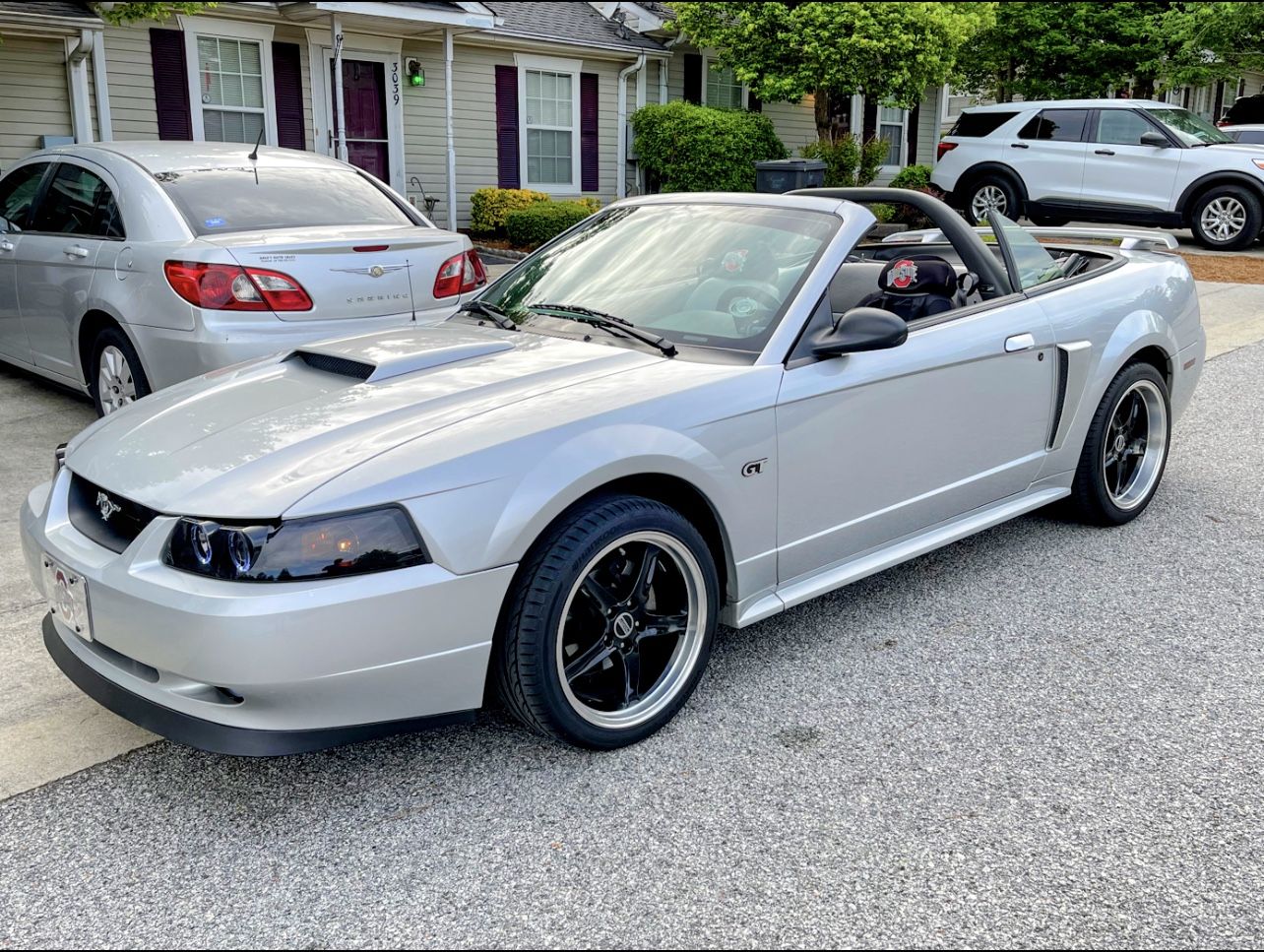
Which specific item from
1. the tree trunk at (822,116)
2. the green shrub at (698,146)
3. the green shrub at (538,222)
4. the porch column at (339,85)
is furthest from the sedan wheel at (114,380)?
the tree trunk at (822,116)

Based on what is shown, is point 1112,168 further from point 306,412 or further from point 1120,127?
point 306,412

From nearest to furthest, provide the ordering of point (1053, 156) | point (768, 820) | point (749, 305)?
point (768, 820), point (749, 305), point (1053, 156)

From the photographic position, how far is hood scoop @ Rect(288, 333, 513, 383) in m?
3.41

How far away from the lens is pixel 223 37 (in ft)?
44.3

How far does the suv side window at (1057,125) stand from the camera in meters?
16.0

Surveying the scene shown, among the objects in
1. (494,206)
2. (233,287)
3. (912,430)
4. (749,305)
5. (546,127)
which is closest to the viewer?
(749,305)

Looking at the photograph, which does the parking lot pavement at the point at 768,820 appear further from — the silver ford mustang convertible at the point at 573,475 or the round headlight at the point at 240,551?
the round headlight at the point at 240,551

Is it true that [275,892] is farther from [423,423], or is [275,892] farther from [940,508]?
[940,508]

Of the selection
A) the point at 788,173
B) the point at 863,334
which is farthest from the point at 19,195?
the point at 788,173

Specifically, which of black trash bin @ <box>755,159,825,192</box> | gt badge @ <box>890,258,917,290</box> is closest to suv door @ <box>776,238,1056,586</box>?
gt badge @ <box>890,258,917,290</box>

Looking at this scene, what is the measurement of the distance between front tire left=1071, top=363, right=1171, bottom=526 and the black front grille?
3.63m

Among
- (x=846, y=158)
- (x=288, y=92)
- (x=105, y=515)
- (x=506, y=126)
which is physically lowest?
(x=105, y=515)

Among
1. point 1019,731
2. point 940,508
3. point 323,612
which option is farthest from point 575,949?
point 940,508

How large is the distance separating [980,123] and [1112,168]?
2.19 metres
